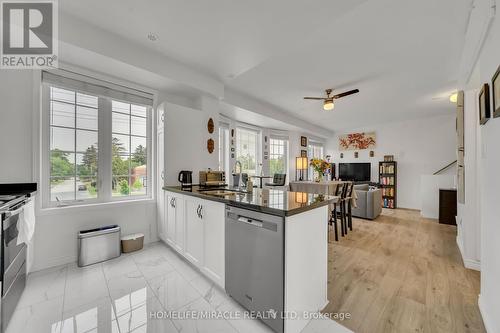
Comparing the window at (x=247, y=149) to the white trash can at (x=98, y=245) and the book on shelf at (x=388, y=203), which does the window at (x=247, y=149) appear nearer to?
the white trash can at (x=98, y=245)

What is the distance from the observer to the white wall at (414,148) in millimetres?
5449

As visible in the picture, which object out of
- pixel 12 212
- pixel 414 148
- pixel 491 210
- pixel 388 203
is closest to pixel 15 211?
pixel 12 212

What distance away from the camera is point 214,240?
187cm

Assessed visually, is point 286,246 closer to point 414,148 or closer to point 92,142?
point 92,142

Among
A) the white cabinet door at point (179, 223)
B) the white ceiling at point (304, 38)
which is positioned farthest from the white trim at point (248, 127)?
the white cabinet door at point (179, 223)

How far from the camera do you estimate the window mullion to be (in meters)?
2.74

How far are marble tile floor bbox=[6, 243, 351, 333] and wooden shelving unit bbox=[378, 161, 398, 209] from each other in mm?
5859

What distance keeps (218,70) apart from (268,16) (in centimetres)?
128

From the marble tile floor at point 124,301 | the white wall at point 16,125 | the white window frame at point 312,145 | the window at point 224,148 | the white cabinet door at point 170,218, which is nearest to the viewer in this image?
the marble tile floor at point 124,301

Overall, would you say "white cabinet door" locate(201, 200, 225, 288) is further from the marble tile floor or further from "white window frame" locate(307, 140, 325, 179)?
"white window frame" locate(307, 140, 325, 179)

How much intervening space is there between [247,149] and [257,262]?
4214 mm

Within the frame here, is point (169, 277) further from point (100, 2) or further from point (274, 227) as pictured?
point (100, 2)

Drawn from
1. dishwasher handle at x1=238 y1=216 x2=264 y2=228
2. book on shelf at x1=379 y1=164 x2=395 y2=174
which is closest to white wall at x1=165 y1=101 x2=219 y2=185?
dishwasher handle at x1=238 y1=216 x2=264 y2=228

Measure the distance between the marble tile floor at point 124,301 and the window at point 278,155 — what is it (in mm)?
4219
